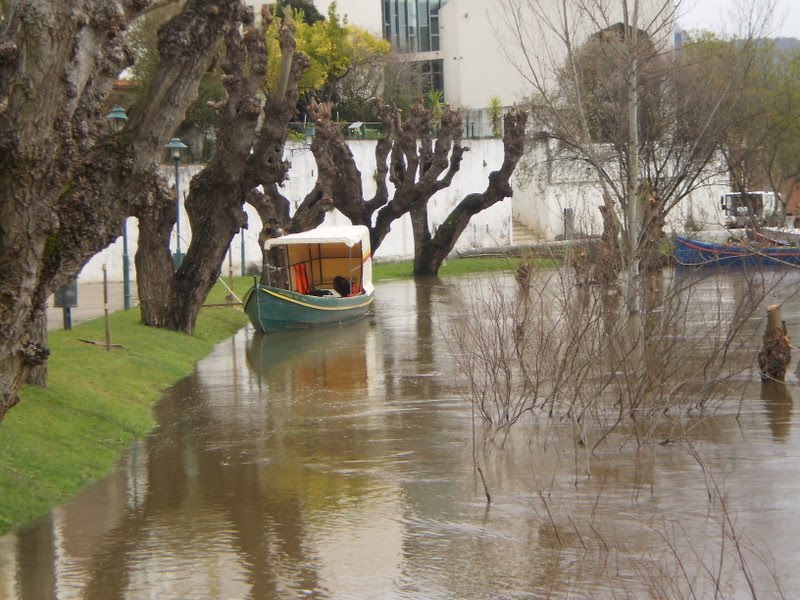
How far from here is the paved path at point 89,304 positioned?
75.6 feet

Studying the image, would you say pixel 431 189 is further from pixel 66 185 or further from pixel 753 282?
pixel 66 185

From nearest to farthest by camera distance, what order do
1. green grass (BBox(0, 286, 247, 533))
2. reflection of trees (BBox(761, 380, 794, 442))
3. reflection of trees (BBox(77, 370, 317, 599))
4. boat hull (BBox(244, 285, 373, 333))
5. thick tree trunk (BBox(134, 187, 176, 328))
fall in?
reflection of trees (BBox(77, 370, 317, 599))
green grass (BBox(0, 286, 247, 533))
reflection of trees (BBox(761, 380, 794, 442))
thick tree trunk (BBox(134, 187, 176, 328))
boat hull (BBox(244, 285, 373, 333))

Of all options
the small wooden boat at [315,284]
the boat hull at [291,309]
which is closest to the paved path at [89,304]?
the boat hull at [291,309]

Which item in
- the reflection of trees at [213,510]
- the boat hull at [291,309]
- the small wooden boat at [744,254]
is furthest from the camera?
the boat hull at [291,309]

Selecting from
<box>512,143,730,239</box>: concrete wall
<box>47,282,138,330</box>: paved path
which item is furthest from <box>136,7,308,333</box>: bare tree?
<box>512,143,730,239</box>: concrete wall

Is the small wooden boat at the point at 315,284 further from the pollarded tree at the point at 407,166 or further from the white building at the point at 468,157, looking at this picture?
the pollarded tree at the point at 407,166

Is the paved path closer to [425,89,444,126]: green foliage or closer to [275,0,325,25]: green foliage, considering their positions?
[425,89,444,126]: green foliage

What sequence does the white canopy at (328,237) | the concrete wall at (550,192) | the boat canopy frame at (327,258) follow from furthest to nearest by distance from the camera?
1. the concrete wall at (550,192)
2. the boat canopy frame at (327,258)
3. the white canopy at (328,237)

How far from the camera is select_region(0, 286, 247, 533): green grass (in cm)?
1098

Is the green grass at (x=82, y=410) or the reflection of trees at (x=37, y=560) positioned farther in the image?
the green grass at (x=82, y=410)

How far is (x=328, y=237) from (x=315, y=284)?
3771mm

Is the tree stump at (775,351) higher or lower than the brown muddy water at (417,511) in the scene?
higher

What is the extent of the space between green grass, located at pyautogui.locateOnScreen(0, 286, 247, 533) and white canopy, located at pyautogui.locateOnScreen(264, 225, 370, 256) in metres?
3.78

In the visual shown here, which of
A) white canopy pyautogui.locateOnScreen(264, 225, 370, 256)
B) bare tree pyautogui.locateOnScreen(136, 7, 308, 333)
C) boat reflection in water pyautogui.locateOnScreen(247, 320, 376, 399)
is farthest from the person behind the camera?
white canopy pyautogui.locateOnScreen(264, 225, 370, 256)
